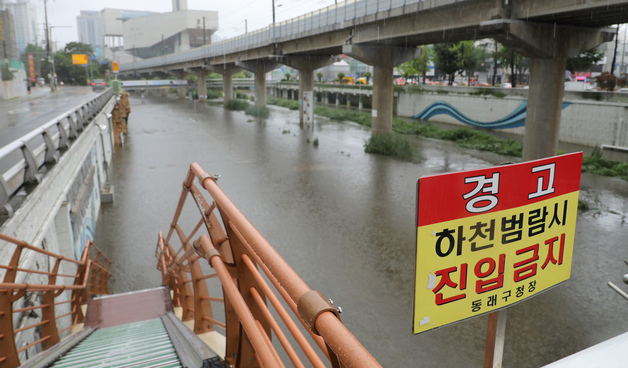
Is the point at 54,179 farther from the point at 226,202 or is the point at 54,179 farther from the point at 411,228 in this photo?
the point at 411,228

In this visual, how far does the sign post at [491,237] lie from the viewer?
7.44 feet

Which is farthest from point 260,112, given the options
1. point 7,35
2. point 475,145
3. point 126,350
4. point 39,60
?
point 39,60

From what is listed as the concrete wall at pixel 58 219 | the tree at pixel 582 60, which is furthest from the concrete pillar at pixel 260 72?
the concrete wall at pixel 58 219

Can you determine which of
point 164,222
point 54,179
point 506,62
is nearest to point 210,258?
point 54,179

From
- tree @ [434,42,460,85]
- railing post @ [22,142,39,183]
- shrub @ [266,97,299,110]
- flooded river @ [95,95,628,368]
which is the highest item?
tree @ [434,42,460,85]

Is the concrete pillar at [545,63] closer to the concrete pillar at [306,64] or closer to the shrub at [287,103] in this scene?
the concrete pillar at [306,64]

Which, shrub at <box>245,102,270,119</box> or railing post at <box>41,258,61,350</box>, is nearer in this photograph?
railing post at <box>41,258,61,350</box>

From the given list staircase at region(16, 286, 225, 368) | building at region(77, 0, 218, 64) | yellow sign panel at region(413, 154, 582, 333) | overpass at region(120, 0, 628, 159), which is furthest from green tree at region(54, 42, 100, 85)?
yellow sign panel at region(413, 154, 582, 333)

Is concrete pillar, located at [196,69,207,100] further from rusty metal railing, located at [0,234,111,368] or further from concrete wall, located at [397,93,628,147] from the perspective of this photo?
rusty metal railing, located at [0,234,111,368]

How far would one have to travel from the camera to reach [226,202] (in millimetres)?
2131

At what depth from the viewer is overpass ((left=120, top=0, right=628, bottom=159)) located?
1567cm

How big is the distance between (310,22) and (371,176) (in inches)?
619

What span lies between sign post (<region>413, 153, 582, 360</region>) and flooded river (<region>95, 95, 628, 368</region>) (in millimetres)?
4447

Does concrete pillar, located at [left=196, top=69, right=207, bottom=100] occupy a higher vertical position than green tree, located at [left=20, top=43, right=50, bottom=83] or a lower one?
lower
